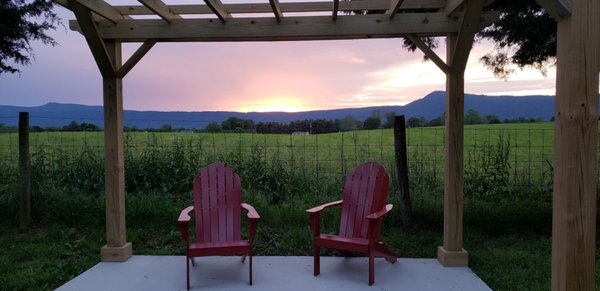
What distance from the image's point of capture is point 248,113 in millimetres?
8266

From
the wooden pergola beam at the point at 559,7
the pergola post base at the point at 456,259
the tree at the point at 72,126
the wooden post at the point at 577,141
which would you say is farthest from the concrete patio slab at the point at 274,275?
the tree at the point at 72,126

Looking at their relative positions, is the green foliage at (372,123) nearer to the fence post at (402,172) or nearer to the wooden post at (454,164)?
the fence post at (402,172)

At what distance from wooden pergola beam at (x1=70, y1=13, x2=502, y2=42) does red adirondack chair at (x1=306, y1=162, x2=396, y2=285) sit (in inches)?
47.0

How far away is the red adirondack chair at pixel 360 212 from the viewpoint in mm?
3357

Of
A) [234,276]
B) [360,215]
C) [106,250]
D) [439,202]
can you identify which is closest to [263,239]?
[234,276]

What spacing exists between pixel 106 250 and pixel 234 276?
4.26ft

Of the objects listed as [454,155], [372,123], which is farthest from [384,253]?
[372,123]

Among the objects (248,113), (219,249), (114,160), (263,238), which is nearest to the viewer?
(219,249)

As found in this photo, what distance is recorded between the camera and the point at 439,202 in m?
4.86

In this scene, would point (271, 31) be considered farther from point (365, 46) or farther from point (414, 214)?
point (365, 46)

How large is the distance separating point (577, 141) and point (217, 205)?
108 inches

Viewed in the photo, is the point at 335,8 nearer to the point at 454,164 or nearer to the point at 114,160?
the point at 454,164

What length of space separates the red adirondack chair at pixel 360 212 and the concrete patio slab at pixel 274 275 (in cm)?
20

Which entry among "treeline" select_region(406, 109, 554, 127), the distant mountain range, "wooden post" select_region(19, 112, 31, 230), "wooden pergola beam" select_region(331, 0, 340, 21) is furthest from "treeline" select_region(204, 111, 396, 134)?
"wooden pergola beam" select_region(331, 0, 340, 21)
